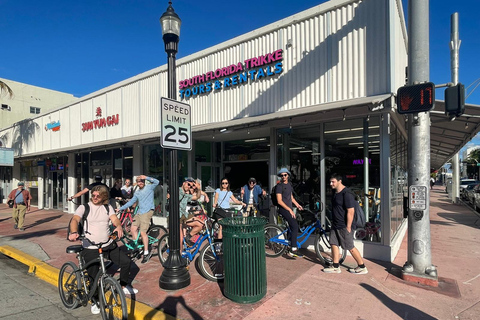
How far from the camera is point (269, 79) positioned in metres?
7.86

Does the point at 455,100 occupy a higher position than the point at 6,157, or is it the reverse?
the point at 455,100

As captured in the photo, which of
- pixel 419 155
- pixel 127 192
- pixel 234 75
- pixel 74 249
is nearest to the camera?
pixel 74 249

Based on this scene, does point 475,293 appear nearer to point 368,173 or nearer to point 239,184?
point 368,173

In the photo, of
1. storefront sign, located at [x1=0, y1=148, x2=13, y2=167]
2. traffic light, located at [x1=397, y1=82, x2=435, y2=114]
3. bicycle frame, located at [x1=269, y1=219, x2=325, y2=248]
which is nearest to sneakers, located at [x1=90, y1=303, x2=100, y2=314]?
bicycle frame, located at [x1=269, y1=219, x2=325, y2=248]

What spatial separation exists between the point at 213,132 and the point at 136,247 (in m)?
3.65

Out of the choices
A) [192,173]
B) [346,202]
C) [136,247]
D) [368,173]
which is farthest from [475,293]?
[192,173]

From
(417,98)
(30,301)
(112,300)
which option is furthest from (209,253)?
(417,98)

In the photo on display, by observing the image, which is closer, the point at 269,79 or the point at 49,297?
the point at 49,297

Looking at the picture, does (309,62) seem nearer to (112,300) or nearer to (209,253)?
(209,253)

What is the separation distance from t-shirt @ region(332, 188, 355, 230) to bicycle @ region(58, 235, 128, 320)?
11.4 feet

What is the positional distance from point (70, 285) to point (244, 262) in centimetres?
238

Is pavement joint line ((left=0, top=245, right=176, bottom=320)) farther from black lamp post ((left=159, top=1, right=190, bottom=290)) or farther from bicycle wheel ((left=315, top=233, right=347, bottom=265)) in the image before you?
bicycle wheel ((left=315, top=233, right=347, bottom=265))

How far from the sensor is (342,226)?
5051 millimetres

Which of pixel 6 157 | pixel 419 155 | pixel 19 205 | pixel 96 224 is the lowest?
pixel 19 205
